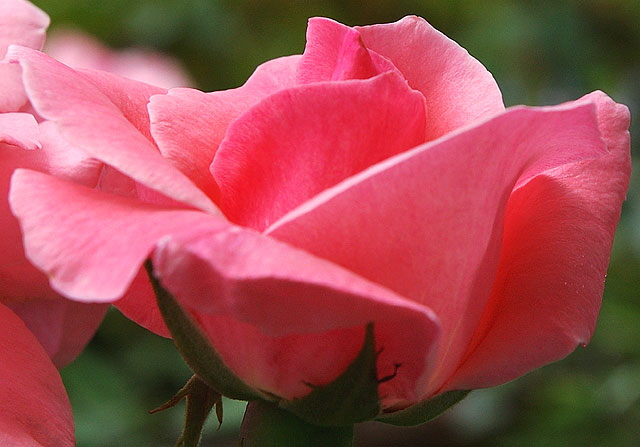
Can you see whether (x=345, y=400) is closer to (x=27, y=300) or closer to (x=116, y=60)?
(x=27, y=300)

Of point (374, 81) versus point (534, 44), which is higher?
point (374, 81)

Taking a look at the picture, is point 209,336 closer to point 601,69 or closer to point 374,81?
point 374,81

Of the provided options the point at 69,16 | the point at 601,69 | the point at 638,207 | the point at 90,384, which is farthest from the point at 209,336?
the point at 69,16

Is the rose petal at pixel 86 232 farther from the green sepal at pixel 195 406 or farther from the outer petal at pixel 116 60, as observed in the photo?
the outer petal at pixel 116 60

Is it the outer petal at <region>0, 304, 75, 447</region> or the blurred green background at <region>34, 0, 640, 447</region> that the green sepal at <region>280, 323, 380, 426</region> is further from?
the blurred green background at <region>34, 0, 640, 447</region>

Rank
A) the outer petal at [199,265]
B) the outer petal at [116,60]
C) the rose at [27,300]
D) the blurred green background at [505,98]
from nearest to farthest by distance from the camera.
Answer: the outer petal at [199,265], the rose at [27,300], the blurred green background at [505,98], the outer petal at [116,60]

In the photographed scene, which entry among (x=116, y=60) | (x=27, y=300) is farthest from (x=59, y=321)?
(x=116, y=60)

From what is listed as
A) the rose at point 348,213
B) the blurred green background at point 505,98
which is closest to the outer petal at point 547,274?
the rose at point 348,213
